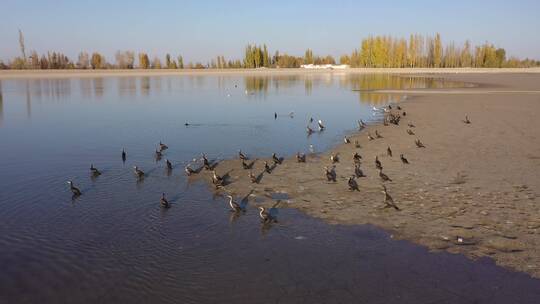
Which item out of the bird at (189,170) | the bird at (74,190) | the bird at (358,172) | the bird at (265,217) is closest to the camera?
the bird at (265,217)

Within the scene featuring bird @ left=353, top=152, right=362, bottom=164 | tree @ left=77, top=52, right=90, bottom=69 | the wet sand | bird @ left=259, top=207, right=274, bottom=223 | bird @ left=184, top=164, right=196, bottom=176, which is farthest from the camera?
tree @ left=77, top=52, right=90, bottom=69

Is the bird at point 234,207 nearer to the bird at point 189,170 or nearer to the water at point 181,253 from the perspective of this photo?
the water at point 181,253

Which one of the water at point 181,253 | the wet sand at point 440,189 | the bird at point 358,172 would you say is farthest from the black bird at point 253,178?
the bird at point 358,172

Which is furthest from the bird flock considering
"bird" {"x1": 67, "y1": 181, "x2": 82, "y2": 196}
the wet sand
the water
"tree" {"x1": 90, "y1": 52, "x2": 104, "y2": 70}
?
"tree" {"x1": 90, "y1": 52, "x2": 104, "y2": 70}

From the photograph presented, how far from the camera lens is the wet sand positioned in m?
8.55

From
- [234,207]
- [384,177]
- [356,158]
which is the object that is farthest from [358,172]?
[234,207]

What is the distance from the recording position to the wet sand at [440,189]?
8547 millimetres

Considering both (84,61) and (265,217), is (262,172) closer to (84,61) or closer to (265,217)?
(265,217)

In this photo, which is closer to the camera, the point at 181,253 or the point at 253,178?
the point at 181,253

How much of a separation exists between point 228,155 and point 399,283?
1011 centimetres

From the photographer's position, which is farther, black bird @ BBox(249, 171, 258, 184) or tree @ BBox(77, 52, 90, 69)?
tree @ BBox(77, 52, 90, 69)

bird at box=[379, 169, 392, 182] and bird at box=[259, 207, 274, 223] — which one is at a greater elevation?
bird at box=[379, 169, 392, 182]

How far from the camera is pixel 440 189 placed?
37.3ft

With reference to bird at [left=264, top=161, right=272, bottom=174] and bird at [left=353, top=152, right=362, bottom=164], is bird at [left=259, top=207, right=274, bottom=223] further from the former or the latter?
bird at [left=353, top=152, right=362, bottom=164]
